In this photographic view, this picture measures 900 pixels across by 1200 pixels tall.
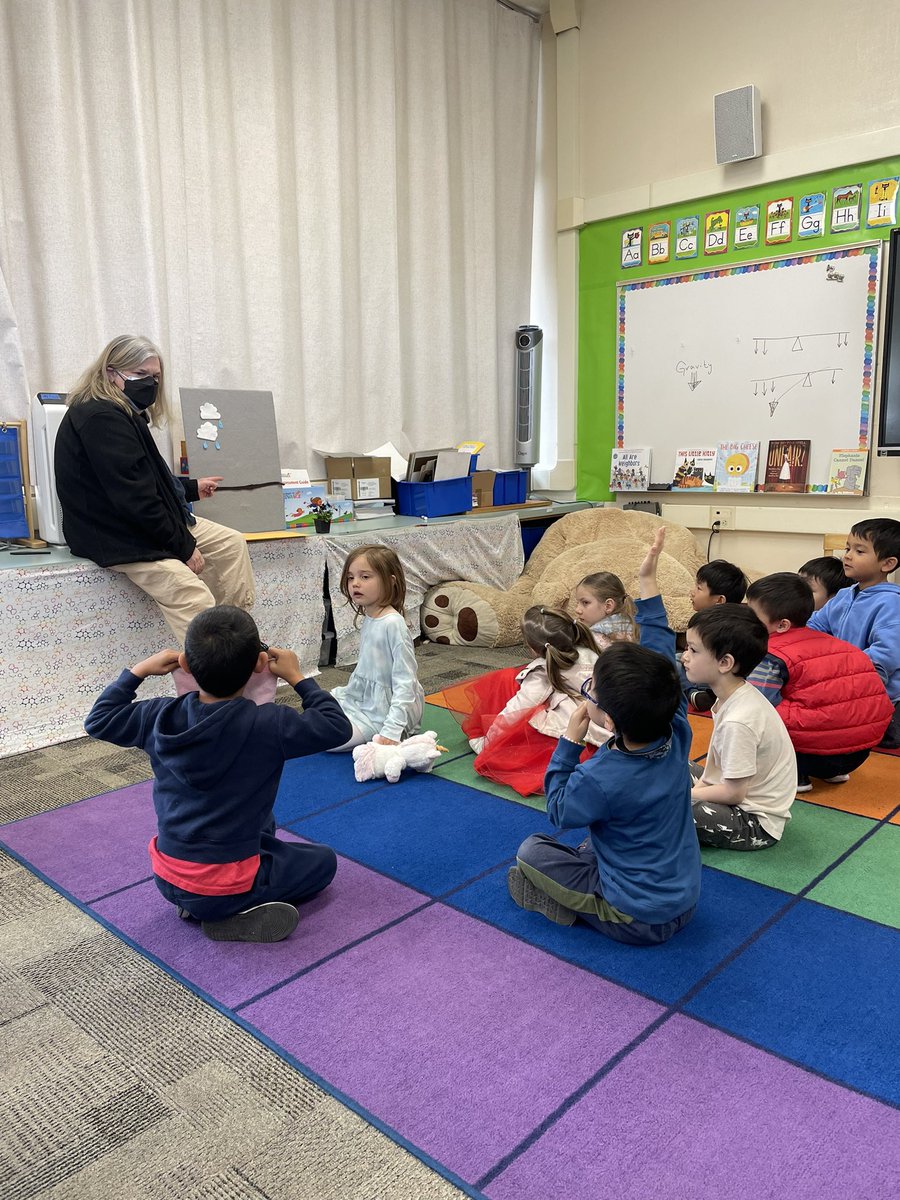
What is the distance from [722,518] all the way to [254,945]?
13.0 ft

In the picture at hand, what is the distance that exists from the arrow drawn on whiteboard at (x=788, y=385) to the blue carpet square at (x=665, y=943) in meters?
3.34

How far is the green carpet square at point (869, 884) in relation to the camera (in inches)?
80.6

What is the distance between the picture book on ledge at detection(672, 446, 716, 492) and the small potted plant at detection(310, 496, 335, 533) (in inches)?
83.8

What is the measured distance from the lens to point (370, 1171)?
1.34m

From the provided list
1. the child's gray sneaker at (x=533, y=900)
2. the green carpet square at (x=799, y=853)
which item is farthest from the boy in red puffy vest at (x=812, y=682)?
the child's gray sneaker at (x=533, y=900)

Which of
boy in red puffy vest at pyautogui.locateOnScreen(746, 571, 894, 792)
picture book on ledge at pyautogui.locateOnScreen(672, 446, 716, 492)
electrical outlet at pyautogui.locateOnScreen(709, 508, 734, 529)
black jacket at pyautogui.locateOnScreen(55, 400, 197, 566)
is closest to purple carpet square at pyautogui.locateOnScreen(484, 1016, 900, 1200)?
boy in red puffy vest at pyautogui.locateOnScreen(746, 571, 894, 792)

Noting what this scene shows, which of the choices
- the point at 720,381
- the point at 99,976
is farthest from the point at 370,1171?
the point at 720,381

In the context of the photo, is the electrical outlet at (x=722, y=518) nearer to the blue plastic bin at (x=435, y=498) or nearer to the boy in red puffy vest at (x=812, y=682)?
the blue plastic bin at (x=435, y=498)

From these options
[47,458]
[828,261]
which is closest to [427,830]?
[47,458]

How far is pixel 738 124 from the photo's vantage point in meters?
4.72

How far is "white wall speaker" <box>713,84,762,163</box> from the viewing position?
4.67m

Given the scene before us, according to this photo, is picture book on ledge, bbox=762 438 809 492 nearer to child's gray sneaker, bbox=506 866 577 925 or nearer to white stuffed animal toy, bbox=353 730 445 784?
white stuffed animal toy, bbox=353 730 445 784

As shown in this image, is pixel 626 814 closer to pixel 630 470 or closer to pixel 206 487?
pixel 206 487

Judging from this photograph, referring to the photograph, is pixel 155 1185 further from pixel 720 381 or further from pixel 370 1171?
pixel 720 381
